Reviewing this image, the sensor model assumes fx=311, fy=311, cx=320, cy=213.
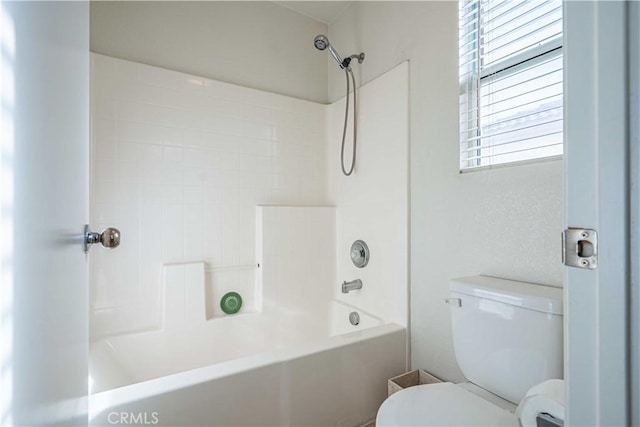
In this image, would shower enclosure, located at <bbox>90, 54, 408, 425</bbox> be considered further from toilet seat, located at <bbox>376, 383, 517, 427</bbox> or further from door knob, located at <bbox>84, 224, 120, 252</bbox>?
door knob, located at <bbox>84, 224, 120, 252</bbox>

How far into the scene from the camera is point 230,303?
1.95 m

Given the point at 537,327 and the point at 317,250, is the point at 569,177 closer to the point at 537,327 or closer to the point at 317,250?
the point at 537,327

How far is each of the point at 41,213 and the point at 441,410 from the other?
1.15 metres

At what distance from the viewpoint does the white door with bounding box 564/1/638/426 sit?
36 cm

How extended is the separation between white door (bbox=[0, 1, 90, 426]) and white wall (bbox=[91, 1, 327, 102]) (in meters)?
1.20

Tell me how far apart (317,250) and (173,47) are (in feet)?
5.08

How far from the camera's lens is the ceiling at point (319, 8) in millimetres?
2127

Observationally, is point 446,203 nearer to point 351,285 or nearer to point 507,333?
point 507,333

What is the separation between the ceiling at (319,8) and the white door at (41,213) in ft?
5.73

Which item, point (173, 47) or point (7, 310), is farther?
point (173, 47)

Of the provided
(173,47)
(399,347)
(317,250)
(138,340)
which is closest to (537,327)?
(399,347)

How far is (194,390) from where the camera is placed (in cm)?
108

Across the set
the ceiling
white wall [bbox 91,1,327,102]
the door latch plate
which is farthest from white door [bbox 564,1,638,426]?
the ceiling

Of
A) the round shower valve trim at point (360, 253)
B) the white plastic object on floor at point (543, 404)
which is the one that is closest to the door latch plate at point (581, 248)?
the white plastic object on floor at point (543, 404)
